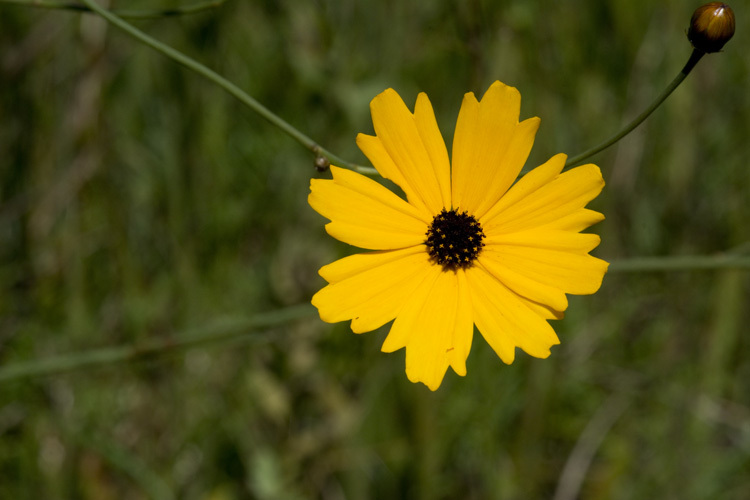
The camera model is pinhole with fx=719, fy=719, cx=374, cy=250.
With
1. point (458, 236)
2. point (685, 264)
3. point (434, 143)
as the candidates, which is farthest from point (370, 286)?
point (685, 264)

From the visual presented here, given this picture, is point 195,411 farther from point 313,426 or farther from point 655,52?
point 655,52

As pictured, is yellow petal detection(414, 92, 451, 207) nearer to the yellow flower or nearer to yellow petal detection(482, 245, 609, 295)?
the yellow flower

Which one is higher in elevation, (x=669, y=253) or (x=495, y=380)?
(x=669, y=253)

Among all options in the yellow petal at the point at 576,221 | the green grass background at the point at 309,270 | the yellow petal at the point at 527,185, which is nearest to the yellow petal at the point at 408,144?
the yellow petal at the point at 527,185

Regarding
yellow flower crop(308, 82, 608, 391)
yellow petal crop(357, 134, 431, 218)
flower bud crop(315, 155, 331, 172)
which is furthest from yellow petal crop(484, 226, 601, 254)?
flower bud crop(315, 155, 331, 172)

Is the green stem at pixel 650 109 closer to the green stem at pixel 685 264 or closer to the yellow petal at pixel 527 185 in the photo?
the yellow petal at pixel 527 185

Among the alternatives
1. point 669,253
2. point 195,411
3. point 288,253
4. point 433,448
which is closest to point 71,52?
point 288,253
